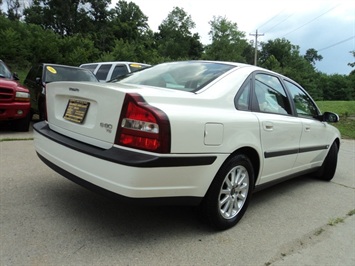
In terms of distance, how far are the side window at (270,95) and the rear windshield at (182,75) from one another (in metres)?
0.40

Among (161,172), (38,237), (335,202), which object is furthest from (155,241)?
(335,202)

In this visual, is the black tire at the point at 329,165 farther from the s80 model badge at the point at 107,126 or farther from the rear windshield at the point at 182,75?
the s80 model badge at the point at 107,126

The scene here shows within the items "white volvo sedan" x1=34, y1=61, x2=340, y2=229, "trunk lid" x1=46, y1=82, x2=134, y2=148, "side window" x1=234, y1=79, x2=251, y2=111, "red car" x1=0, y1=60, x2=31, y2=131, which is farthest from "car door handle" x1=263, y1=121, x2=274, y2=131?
"red car" x1=0, y1=60, x2=31, y2=131

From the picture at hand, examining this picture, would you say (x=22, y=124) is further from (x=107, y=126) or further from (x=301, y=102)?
(x=301, y=102)

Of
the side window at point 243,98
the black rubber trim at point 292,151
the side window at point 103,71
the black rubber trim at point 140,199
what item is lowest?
the black rubber trim at point 140,199

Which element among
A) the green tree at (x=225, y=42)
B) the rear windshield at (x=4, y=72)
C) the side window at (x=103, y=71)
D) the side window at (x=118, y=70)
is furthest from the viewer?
the green tree at (x=225, y=42)

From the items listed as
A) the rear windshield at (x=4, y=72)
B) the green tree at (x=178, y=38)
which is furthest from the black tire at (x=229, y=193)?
the green tree at (x=178, y=38)

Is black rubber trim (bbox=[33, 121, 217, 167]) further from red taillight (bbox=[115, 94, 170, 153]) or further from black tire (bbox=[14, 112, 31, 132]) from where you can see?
black tire (bbox=[14, 112, 31, 132])

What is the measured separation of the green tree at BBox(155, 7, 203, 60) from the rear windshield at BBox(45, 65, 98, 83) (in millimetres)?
50512

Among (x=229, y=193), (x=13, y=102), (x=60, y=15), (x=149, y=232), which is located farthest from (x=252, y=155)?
(x=60, y=15)

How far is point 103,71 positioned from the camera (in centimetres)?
1078

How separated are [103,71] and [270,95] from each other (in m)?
7.98

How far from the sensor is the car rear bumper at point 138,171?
2332 millimetres

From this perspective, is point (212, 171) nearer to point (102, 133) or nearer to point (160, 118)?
point (160, 118)
